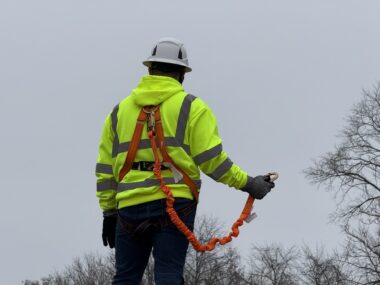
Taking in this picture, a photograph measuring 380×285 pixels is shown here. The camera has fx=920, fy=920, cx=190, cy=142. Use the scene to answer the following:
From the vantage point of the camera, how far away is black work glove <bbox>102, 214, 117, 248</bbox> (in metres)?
6.99

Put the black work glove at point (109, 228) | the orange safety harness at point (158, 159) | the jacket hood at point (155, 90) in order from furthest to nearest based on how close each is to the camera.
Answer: the black work glove at point (109, 228) < the jacket hood at point (155, 90) < the orange safety harness at point (158, 159)

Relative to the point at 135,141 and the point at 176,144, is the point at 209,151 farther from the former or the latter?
the point at 135,141

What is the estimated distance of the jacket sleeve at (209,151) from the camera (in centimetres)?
639

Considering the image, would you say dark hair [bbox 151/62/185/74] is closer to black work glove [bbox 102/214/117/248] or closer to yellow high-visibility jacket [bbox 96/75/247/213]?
yellow high-visibility jacket [bbox 96/75/247/213]

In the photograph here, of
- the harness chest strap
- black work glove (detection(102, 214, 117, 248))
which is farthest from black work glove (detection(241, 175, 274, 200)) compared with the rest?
black work glove (detection(102, 214, 117, 248))

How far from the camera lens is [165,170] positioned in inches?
254

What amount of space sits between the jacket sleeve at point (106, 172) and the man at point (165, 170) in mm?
149

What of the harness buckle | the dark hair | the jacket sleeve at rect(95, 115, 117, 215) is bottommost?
the jacket sleeve at rect(95, 115, 117, 215)

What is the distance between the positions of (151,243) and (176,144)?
77 centimetres

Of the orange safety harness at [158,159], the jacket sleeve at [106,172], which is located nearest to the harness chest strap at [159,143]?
the orange safety harness at [158,159]

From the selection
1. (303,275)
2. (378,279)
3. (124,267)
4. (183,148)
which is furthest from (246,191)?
(303,275)

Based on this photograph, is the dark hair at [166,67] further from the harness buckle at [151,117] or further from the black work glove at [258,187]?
the black work glove at [258,187]

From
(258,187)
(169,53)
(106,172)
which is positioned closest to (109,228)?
(106,172)

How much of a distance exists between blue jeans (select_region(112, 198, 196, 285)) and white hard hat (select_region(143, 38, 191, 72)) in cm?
100
